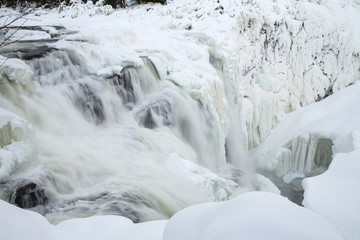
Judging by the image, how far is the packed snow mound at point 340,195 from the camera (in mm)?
1969

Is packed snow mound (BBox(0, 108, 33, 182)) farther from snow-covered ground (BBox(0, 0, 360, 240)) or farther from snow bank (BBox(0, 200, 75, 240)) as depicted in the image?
snow bank (BBox(0, 200, 75, 240))

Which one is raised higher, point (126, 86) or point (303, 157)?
point (126, 86)

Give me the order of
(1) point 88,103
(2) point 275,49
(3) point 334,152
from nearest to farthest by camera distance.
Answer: (1) point 88,103, (3) point 334,152, (2) point 275,49

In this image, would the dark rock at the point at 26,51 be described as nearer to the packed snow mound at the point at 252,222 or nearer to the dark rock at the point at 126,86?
the dark rock at the point at 126,86

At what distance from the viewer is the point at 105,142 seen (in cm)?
402

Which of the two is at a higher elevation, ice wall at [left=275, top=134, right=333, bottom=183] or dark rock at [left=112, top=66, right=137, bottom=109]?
dark rock at [left=112, top=66, right=137, bottom=109]

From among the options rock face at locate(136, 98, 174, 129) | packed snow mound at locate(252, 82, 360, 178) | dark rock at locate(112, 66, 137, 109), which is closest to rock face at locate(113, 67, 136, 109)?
dark rock at locate(112, 66, 137, 109)

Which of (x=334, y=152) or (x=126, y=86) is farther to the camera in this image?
(x=334, y=152)

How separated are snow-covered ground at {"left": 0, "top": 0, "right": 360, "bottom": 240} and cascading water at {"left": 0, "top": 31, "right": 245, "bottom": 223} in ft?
0.07

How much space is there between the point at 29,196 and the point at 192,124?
3.23 m

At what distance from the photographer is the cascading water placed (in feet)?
9.57

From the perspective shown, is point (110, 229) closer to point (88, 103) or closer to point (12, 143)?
point (12, 143)

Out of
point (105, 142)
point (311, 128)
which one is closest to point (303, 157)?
point (311, 128)

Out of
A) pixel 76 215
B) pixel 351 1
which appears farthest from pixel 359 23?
pixel 76 215
